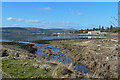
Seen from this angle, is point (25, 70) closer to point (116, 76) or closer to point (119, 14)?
point (116, 76)

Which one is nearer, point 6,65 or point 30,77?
point 30,77

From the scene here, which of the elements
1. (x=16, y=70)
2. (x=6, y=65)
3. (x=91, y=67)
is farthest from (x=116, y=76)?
(x=6, y=65)

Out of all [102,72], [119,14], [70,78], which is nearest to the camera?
[70,78]

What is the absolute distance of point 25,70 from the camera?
Result: 14938 mm

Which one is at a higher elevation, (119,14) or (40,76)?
(119,14)

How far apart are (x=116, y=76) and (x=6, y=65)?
1143cm

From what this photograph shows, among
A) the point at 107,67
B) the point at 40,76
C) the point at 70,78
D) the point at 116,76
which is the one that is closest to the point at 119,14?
the point at 107,67

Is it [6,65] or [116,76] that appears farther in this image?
Answer: [6,65]

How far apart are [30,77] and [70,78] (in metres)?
3.46

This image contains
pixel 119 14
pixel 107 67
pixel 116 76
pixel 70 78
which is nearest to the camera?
pixel 70 78

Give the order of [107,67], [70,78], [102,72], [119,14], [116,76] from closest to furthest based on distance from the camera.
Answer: [70,78], [116,76], [102,72], [107,67], [119,14]

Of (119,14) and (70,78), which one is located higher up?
(119,14)

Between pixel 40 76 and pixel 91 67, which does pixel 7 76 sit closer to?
pixel 40 76

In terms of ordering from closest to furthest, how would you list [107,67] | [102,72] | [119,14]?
[102,72], [107,67], [119,14]
